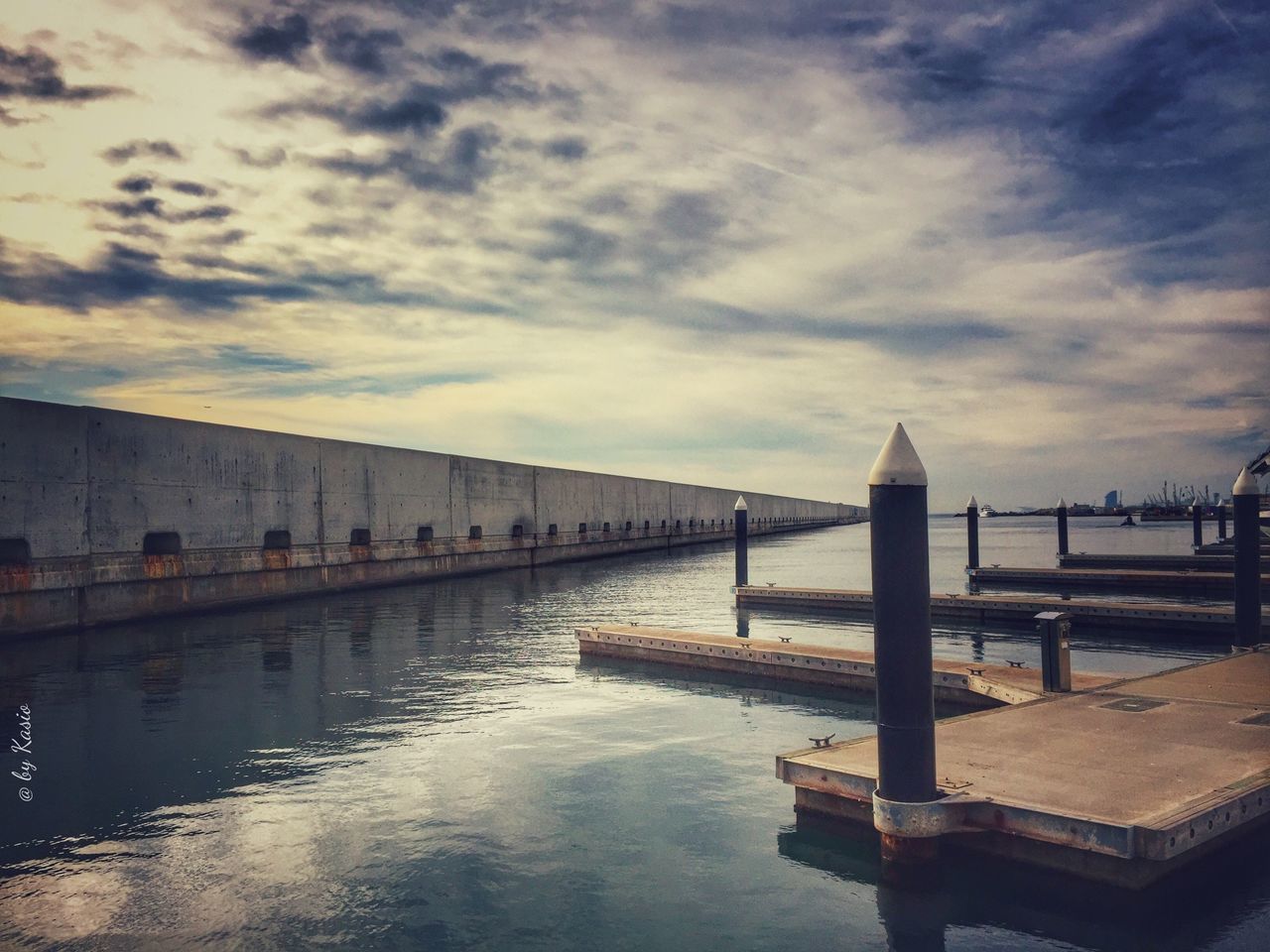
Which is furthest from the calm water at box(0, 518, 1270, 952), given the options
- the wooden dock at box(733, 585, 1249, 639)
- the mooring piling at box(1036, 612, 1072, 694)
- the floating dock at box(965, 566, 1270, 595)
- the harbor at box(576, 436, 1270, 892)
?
the floating dock at box(965, 566, 1270, 595)

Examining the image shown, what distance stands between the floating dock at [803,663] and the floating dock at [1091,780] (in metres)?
2.02

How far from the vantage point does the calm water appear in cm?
718

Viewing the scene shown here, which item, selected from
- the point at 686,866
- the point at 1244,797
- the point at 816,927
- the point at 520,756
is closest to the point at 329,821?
the point at 520,756

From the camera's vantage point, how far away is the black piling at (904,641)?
299 inches

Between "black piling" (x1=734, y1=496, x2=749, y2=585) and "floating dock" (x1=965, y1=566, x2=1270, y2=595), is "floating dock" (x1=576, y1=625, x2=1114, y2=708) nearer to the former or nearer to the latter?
"black piling" (x1=734, y1=496, x2=749, y2=585)

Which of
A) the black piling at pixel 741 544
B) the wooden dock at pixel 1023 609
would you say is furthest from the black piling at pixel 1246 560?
the black piling at pixel 741 544

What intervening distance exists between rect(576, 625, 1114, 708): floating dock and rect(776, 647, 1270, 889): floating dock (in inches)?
79.5

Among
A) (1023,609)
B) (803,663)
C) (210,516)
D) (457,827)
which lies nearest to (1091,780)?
(457,827)

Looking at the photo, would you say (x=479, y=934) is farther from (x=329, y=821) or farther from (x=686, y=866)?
(x=329, y=821)

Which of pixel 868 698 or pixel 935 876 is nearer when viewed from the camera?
pixel 935 876

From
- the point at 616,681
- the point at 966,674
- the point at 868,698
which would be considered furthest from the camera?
the point at 616,681

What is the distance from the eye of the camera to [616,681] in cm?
1795

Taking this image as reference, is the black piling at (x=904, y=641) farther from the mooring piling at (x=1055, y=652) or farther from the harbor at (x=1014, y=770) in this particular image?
the mooring piling at (x=1055, y=652)

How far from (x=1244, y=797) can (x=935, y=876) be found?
2687mm
